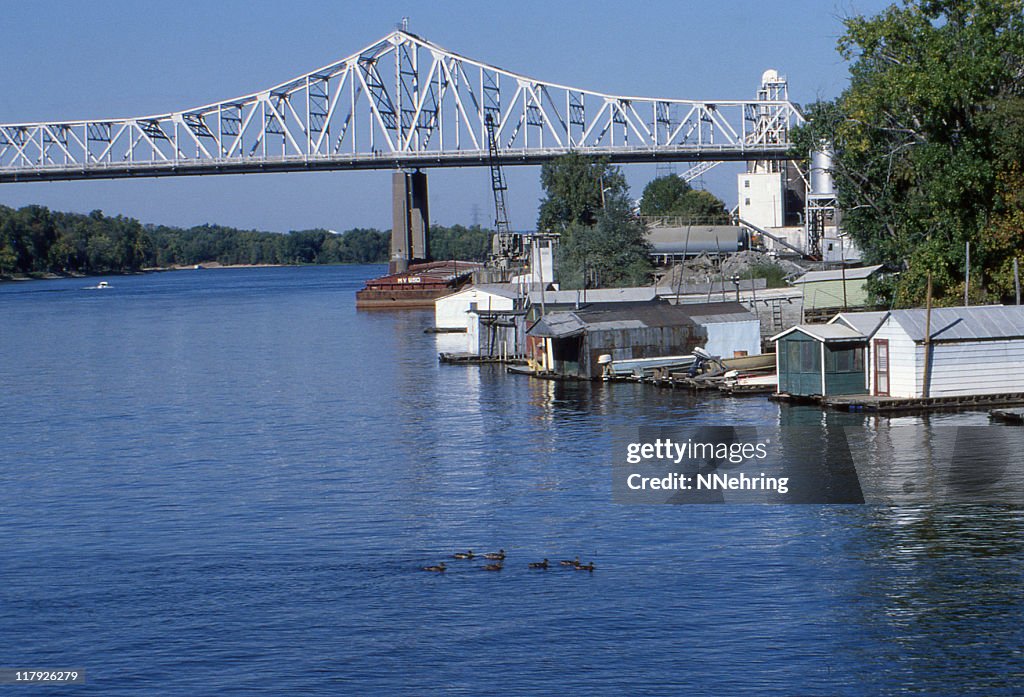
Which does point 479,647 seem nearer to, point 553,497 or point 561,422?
point 553,497

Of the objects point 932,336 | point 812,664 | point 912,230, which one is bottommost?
point 812,664

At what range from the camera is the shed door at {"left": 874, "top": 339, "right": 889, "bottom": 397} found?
3762cm

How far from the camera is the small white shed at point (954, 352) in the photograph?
3662 centimetres

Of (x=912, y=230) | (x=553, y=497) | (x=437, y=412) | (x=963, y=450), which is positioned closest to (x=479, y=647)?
(x=553, y=497)

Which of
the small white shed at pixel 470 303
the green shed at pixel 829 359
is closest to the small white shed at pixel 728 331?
the green shed at pixel 829 359

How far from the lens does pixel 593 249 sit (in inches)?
3457

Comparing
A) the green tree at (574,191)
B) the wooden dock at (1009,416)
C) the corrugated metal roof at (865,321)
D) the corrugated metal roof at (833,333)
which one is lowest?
the wooden dock at (1009,416)

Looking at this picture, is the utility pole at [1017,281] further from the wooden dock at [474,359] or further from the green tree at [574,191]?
the green tree at [574,191]

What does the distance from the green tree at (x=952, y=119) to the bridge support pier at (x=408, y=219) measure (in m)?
96.3

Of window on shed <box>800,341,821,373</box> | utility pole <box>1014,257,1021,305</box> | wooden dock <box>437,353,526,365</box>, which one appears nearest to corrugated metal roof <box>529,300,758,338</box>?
wooden dock <box>437,353,526,365</box>

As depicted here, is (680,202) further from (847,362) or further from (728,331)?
(847,362)

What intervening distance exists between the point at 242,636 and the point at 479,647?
3.52 m

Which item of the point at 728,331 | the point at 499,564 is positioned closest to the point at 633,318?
the point at 728,331

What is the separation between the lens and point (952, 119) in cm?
4688
